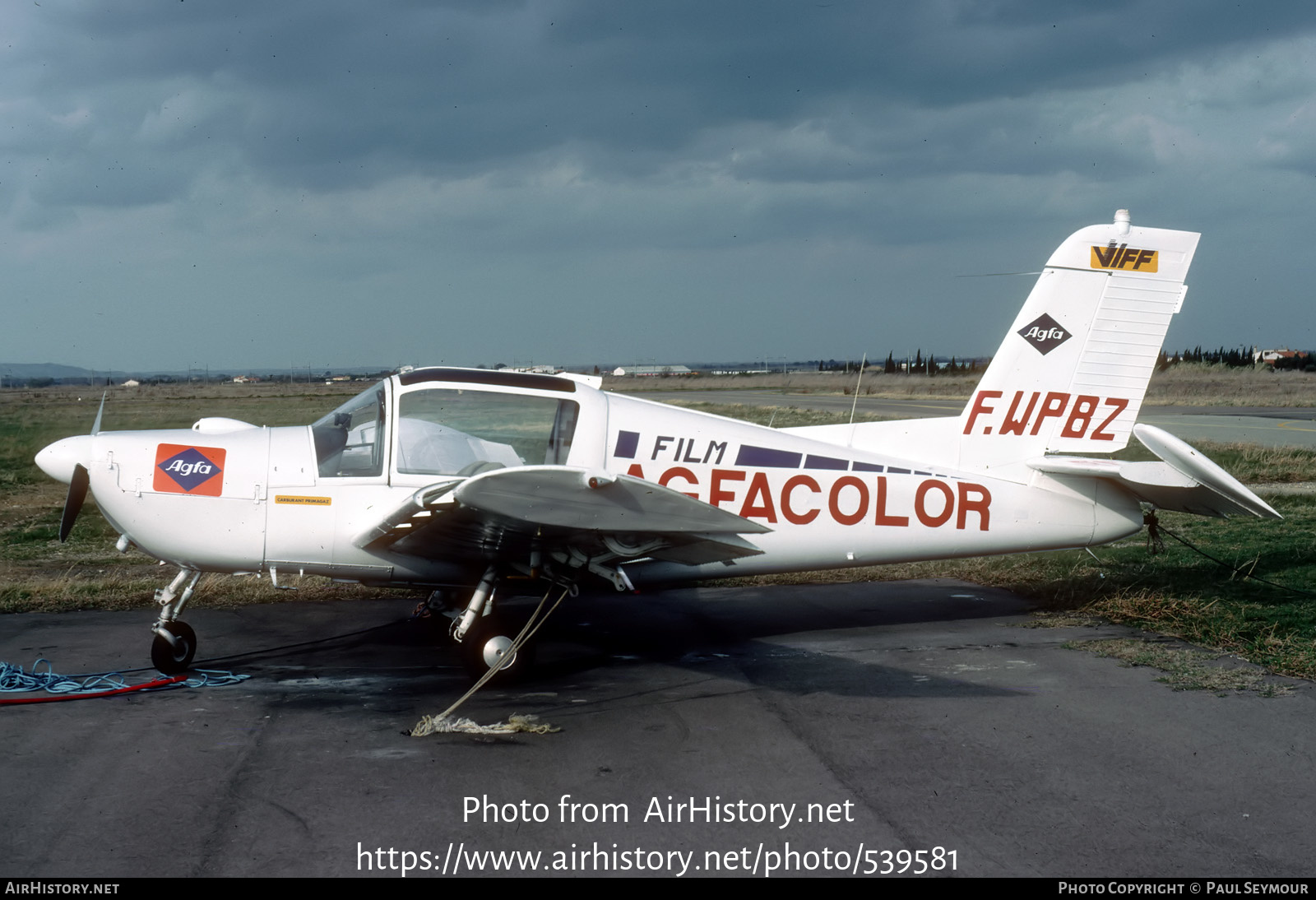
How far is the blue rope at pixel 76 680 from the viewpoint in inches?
241

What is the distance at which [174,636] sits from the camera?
21.2 feet

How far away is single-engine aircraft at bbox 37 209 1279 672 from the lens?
20.8 feet

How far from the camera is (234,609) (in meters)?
8.67

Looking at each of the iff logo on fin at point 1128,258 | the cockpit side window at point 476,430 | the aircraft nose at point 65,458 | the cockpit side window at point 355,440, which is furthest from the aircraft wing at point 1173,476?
the aircraft nose at point 65,458

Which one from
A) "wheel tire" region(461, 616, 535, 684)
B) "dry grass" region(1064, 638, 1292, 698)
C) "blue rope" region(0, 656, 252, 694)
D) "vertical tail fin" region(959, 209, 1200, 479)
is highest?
"vertical tail fin" region(959, 209, 1200, 479)

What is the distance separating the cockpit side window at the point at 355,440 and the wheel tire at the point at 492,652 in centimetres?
125

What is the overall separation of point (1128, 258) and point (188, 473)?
7.10 meters

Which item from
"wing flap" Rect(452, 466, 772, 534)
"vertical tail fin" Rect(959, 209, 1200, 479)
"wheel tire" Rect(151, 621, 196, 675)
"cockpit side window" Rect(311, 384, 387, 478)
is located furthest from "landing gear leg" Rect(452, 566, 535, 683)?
"vertical tail fin" Rect(959, 209, 1200, 479)

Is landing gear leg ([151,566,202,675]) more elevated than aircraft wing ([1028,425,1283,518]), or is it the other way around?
aircraft wing ([1028,425,1283,518])

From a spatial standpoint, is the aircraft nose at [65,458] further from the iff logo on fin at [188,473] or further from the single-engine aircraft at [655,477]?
the iff logo on fin at [188,473]

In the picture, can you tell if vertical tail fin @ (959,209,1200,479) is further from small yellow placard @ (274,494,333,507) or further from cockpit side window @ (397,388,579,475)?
small yellow placard @ (274,494,333,507)

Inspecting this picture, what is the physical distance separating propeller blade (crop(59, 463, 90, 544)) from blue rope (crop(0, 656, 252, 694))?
89 centimetres
